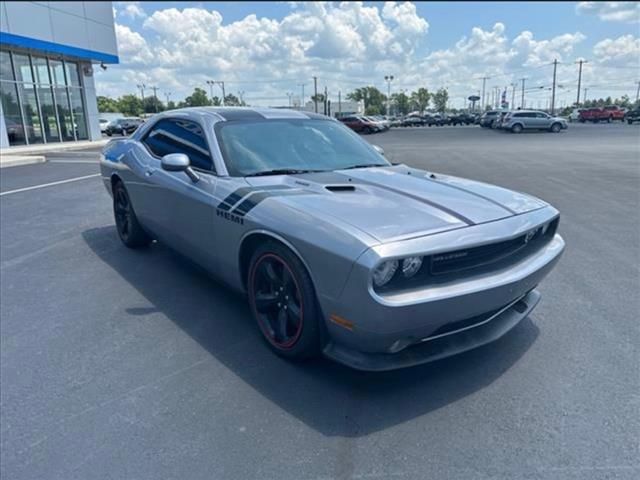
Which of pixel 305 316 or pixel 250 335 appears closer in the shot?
pixel 305 316

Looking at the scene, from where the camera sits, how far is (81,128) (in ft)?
84.3

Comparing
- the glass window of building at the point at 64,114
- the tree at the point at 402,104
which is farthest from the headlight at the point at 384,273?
the tree at the point at 402,104

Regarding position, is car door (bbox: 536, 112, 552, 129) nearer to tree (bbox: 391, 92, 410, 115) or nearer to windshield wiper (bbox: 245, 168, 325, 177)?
windshield wiper (bbox: 245, 168, 325, 177)

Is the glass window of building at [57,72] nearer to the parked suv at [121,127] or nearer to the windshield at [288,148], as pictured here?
the parked suv at [121,127]

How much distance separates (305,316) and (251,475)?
861 millimetres

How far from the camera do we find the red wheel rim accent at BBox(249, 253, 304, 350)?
2789 mm

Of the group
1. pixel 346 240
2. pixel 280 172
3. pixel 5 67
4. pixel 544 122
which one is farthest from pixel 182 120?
pixel 544 122

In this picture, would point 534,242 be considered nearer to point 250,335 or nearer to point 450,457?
point 450,457

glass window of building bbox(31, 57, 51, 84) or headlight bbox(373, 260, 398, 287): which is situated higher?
glass window of building bbox(31, 57, 51, 84)

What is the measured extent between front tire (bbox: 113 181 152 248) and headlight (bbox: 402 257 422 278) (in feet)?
11.8

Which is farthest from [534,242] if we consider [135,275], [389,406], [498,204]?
[135,275]

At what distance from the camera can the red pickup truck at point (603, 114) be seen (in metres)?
53.1

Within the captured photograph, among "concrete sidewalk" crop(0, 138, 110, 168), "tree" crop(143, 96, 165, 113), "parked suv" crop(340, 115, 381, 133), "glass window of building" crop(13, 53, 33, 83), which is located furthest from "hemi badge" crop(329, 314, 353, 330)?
"tree" crop(143, 96, 165, 113)

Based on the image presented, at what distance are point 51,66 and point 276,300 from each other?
25764 millimetres
